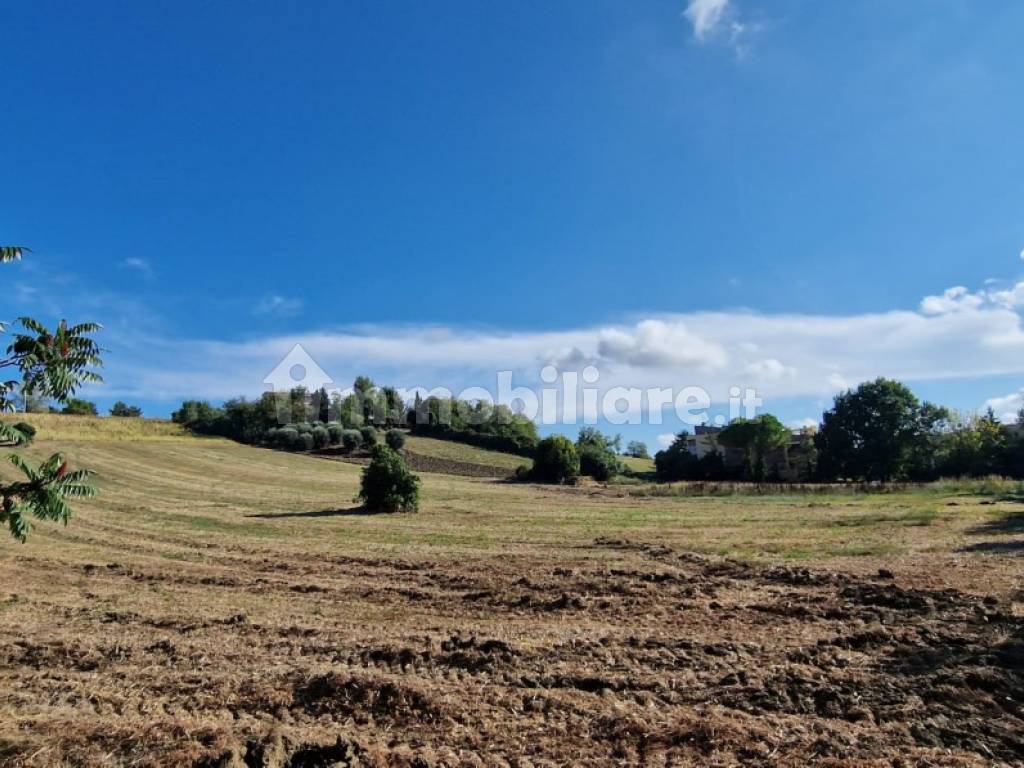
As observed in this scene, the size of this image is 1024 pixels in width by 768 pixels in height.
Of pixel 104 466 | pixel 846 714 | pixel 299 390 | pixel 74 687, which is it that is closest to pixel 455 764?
pixel 846 714

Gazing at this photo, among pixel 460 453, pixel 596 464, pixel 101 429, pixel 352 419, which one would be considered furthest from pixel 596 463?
pixel 101 429

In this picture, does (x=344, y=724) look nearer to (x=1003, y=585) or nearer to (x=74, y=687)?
(x=74, y=687)

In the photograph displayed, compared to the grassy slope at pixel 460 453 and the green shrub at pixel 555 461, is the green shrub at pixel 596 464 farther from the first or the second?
the grassy slope at pixel 460 453

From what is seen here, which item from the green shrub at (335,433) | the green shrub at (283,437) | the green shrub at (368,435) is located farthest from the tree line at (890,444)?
the green shrub at (283,437)

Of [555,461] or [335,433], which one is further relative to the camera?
[335,433]

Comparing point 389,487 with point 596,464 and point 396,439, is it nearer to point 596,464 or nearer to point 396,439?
point 596,464

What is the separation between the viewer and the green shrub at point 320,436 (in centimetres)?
6906

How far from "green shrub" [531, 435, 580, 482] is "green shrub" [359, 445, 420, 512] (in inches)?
1266

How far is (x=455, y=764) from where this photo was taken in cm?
465

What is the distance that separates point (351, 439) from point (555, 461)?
84.5 ft

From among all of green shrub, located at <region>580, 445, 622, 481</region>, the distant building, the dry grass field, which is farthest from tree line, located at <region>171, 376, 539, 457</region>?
the dry grass field

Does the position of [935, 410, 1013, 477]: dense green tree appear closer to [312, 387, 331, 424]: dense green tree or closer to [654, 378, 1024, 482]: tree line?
[654, 378, 1024, 482]: tree line

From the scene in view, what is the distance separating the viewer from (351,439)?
69.2 metres

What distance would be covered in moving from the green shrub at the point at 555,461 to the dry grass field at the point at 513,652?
40947mm
